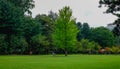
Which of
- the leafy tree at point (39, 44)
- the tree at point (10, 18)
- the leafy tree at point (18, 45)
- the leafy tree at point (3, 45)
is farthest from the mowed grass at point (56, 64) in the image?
the leafy tree at point (39, 44)

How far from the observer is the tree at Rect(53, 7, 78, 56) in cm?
7244

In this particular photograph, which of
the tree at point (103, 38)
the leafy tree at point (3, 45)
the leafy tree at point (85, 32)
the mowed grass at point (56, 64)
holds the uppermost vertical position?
the leafy tree at point (85, 32)

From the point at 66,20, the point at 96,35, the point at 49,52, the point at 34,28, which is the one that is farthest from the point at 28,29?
the point at 96,35

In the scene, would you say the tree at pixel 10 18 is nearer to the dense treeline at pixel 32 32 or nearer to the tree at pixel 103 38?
the dense treeline at pixel 32 32

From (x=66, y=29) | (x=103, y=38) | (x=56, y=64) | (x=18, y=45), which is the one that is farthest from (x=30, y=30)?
(x=56, y=64)

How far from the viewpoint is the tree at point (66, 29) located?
7244 cm

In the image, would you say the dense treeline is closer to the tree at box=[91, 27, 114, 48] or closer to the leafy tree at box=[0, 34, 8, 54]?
the leafy tree at box=[0, 34, 8, 54]

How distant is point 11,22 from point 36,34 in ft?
54.1

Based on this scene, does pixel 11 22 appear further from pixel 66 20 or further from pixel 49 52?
pixel 49 52

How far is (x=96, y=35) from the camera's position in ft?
378

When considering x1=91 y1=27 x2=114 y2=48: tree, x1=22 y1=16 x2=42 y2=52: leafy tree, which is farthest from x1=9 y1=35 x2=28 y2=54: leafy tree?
x1=91 y1=27 x2=114 y2=48: tree

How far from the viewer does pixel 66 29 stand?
72.8 metres

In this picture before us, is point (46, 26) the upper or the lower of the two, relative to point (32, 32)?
upper

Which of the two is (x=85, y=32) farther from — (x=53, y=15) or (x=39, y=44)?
(x=39, y=44)
